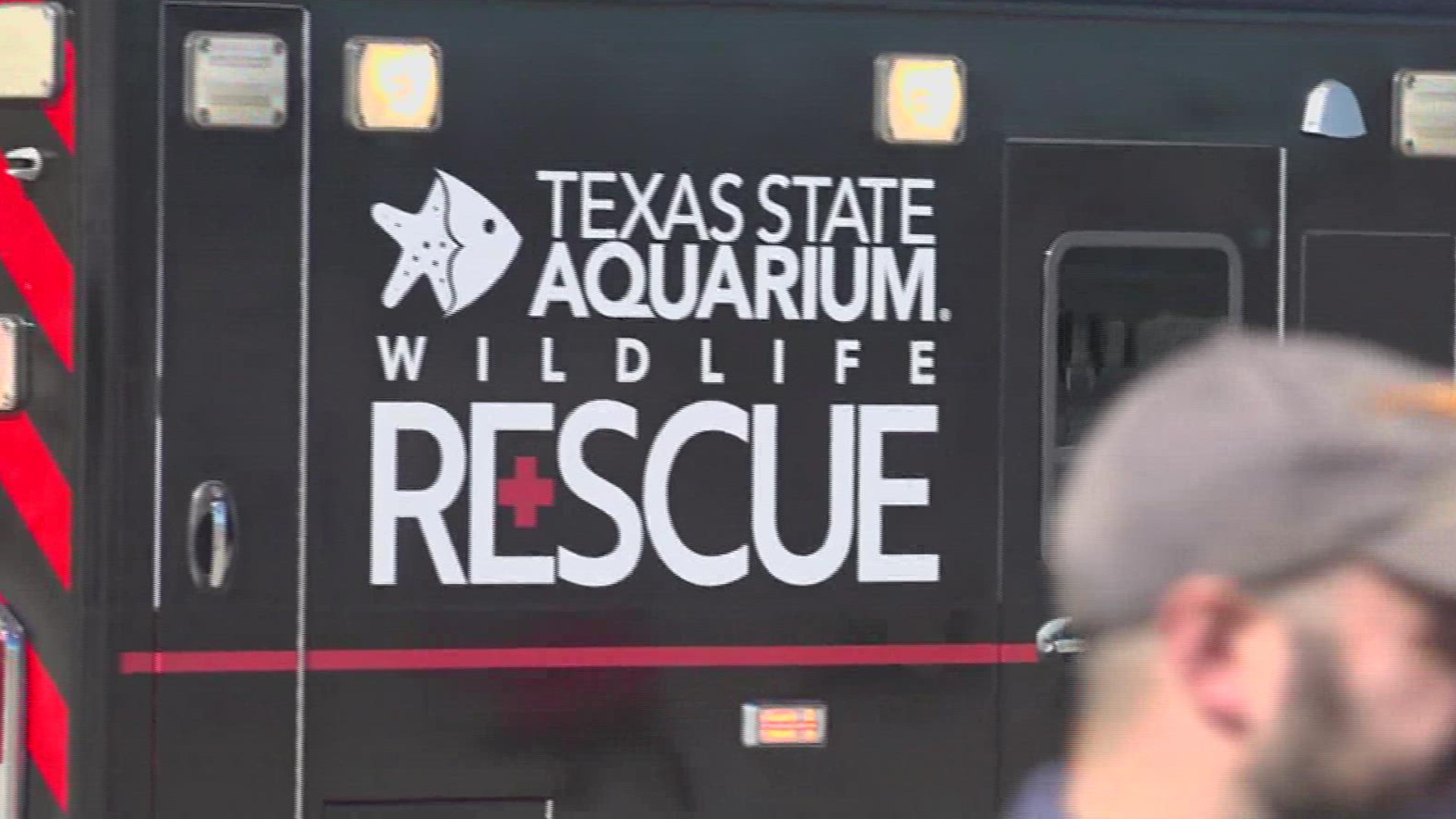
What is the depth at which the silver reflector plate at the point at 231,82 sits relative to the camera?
11.8 ft

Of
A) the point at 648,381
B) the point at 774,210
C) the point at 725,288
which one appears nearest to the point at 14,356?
the point at 648,381

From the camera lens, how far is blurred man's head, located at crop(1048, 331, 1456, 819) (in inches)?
43.1

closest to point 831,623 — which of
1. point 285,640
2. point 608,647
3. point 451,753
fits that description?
point 608,647

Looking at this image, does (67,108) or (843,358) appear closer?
(67,108)

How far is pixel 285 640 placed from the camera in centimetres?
356

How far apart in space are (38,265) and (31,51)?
13.5 inches

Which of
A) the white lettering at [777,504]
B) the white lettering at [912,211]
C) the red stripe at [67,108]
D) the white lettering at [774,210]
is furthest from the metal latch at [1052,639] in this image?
A: the red stripe at [67,108]

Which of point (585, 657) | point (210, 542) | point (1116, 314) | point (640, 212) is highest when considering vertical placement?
point (640, 212)

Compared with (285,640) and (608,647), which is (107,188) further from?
(608,647)

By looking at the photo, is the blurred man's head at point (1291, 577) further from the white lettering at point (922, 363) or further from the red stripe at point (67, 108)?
the red stripe at point (67, 108)

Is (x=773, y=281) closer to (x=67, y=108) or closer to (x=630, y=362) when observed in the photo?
Answer: (x=630, y=362)

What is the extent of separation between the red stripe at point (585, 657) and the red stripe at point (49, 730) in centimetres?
13

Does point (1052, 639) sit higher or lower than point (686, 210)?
lower

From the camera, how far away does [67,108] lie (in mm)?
3574
